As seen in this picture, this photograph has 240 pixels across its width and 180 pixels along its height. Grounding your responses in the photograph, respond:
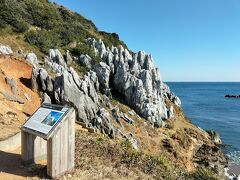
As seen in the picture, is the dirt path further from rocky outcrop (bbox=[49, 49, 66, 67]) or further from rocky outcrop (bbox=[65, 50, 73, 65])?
rocky outcrop (bbox=[65, 50, 73, 65])

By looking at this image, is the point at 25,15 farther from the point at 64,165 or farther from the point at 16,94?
the point at 64,165

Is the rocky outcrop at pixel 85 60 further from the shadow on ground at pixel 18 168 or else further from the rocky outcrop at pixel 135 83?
the shadow on ground at pixel 18 168

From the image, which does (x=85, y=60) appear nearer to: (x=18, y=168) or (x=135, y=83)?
(x=135, y=83)

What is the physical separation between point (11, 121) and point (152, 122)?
57.4ft

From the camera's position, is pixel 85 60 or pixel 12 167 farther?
pixel 85 60

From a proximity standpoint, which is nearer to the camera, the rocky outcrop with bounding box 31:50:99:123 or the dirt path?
the dirt path

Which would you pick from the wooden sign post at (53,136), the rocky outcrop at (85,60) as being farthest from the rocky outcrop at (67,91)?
the wooden sign post at (53,136)

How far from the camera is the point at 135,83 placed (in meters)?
32.1

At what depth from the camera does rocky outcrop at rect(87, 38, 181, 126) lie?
3111cm

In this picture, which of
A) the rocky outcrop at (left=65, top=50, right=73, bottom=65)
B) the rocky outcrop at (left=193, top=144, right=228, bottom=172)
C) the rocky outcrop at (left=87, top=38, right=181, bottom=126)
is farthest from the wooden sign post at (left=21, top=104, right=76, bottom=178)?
the rocky outcrop at (left=65, top=50, right=73, bottom=65)

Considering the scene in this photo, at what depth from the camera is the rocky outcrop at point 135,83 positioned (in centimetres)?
3111

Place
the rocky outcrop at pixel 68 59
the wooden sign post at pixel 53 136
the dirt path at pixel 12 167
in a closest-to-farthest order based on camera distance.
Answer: the wooden sign post at pixel 53 136 < the dirt path at pixel 12 167 < the rocky outcrop at pixel 68 59

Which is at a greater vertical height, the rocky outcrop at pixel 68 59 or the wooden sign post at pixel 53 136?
the rocky outcrop at pixel 68 59

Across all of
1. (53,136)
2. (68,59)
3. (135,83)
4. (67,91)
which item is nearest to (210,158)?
(135,83)
